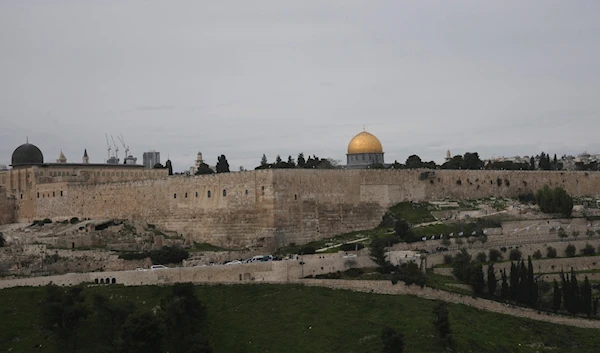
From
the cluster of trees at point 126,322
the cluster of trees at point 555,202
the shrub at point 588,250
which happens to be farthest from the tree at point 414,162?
the cluster of trees at point 126,322

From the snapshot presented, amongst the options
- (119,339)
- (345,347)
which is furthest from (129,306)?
(345,347)

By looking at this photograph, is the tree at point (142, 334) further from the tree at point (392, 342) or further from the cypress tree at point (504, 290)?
the cypress tree at point (504, 290)

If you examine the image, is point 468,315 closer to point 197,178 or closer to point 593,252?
point 593,252

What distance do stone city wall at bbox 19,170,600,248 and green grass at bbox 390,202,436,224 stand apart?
1.78 ft

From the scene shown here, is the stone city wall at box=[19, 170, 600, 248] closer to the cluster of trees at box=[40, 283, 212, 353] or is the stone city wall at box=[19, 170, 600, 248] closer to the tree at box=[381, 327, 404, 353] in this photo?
the cluster of trees at box=[40, 283, 212, 353]

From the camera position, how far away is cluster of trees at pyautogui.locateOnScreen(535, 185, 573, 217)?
199ft

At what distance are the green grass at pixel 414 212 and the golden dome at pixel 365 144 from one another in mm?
13933

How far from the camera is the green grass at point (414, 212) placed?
189 ft

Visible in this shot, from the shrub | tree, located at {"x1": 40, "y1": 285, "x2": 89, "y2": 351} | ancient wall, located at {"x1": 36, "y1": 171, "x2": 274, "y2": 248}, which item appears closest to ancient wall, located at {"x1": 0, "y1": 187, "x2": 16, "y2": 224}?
ancient wall, located at {"x1": 36, "y1": 171, "x2": 274, "y2": 248}

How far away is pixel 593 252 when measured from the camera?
5303 centimetres

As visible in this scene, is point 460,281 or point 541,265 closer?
point 460,281

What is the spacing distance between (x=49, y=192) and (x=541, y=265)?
1496 inches

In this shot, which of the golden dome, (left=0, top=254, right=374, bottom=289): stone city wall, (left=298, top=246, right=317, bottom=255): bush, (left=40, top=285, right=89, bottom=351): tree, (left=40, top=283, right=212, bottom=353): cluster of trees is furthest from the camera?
the golden dome

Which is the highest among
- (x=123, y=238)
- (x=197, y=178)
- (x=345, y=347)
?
(x=197, y=178)
